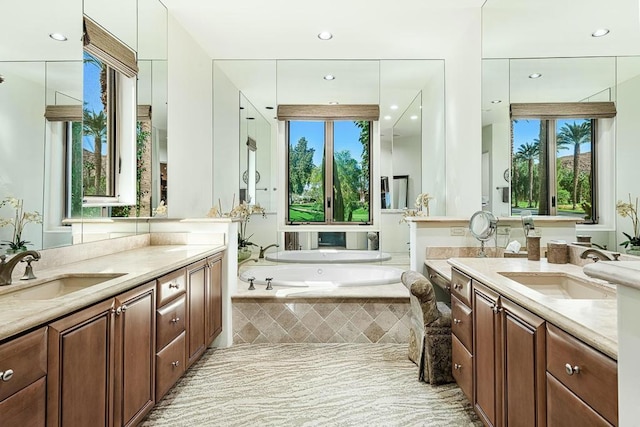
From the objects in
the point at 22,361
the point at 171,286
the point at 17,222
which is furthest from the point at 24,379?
the point at 171,286

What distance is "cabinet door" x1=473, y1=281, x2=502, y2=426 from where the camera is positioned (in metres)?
1.64

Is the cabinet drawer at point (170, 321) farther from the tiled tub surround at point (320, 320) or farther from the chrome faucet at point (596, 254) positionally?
the chrome faucet at point (596, 254)

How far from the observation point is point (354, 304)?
3.23m

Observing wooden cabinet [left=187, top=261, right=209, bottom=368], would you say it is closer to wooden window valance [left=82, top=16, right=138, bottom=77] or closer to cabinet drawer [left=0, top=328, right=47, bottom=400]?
cabinet drawer [left=0, top=328, right=47, bottom=400]

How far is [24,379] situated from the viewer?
1101 millimetres

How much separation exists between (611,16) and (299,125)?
3335 mm

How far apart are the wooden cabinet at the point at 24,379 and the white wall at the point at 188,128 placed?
2.19 meters

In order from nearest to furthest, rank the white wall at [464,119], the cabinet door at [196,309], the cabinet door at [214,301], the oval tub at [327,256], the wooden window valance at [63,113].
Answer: the wooden window valance at [63,113]
the cabinet door at [196,309]
the cabinet door at [214,301]
the white wall at [464,119]
the oval tub at [327,256]

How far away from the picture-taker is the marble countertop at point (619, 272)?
30.3 inches

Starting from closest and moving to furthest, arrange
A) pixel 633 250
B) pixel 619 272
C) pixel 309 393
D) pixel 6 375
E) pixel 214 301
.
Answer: pixel 619 272, pixel 6 375, pixel 633 250, pixel 309 393, pixel 214 301

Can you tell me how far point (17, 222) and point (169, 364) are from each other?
1.05 metres

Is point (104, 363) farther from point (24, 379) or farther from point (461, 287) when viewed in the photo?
point (461, 287)

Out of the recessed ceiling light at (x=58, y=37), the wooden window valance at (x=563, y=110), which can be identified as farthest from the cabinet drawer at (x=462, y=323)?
the recessed ceiling light at (x=58, y=37)

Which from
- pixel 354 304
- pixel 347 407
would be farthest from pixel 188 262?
pixel 354 304
